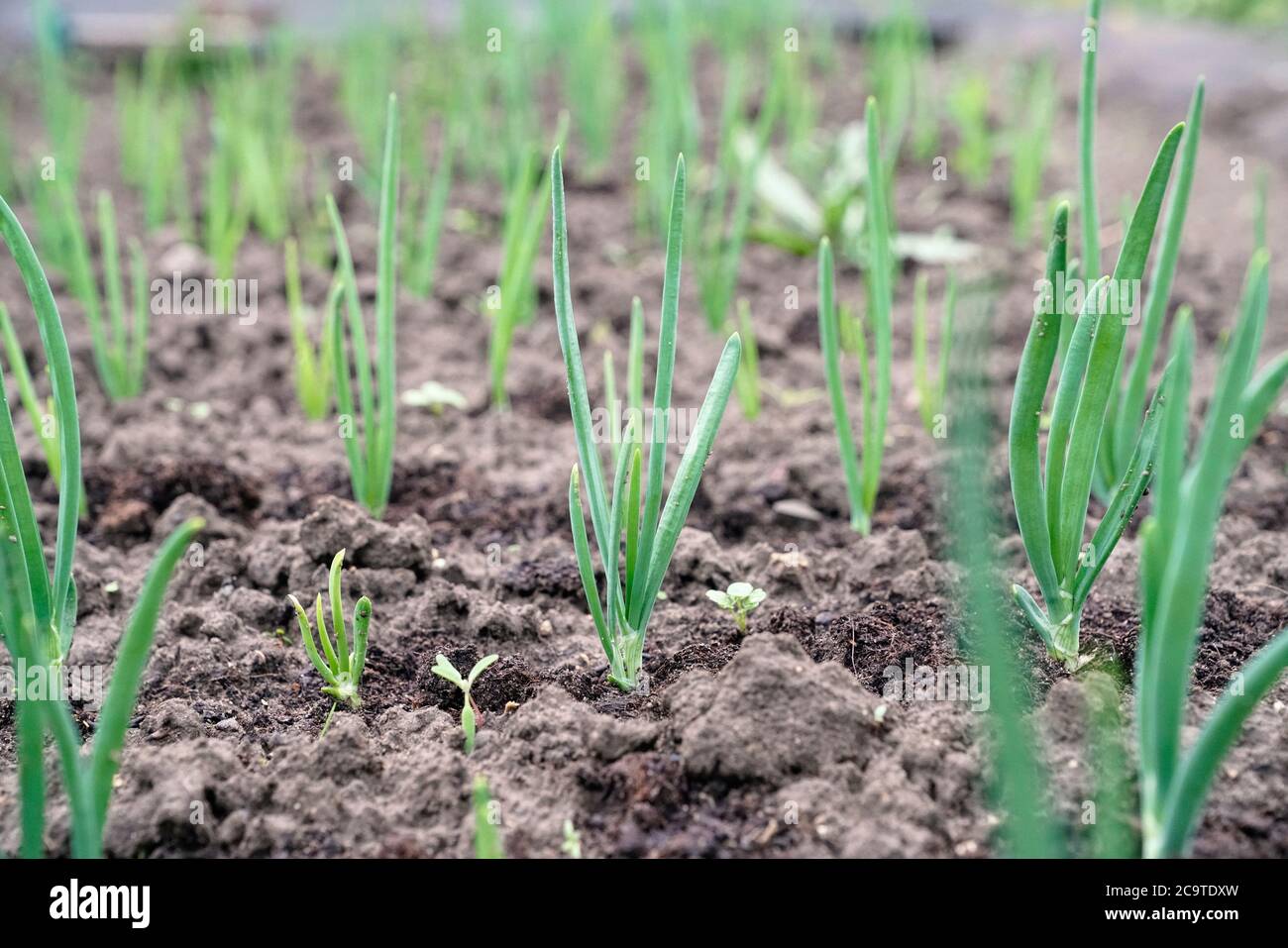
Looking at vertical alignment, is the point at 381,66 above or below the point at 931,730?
above

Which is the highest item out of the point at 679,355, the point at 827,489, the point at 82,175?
the point at 82,175

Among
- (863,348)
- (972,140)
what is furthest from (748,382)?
(972,140)

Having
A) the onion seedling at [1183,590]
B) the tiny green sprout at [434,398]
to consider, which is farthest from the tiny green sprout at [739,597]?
the tiny green sprout at [434,398]

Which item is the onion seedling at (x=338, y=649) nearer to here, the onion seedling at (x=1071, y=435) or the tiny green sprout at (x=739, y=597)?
the tiny green sprout at (x=739, y=597)

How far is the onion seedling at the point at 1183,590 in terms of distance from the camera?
1.00 m

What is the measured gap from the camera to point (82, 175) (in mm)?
3953

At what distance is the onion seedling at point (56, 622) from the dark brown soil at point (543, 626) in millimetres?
166

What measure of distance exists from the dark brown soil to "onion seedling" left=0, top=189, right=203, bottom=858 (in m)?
0.17

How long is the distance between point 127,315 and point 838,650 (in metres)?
2.11

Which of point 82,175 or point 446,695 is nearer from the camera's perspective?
point 446,695

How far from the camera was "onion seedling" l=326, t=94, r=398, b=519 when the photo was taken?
1845mm

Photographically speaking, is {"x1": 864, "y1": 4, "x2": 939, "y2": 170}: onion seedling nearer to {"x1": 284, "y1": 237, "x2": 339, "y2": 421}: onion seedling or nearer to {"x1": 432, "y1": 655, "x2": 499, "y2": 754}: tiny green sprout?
{"x1": 284, "y1": 237, "x2": 339, "y2": 421}: onion seedling

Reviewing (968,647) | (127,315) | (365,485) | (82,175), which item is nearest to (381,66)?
(82,175)
